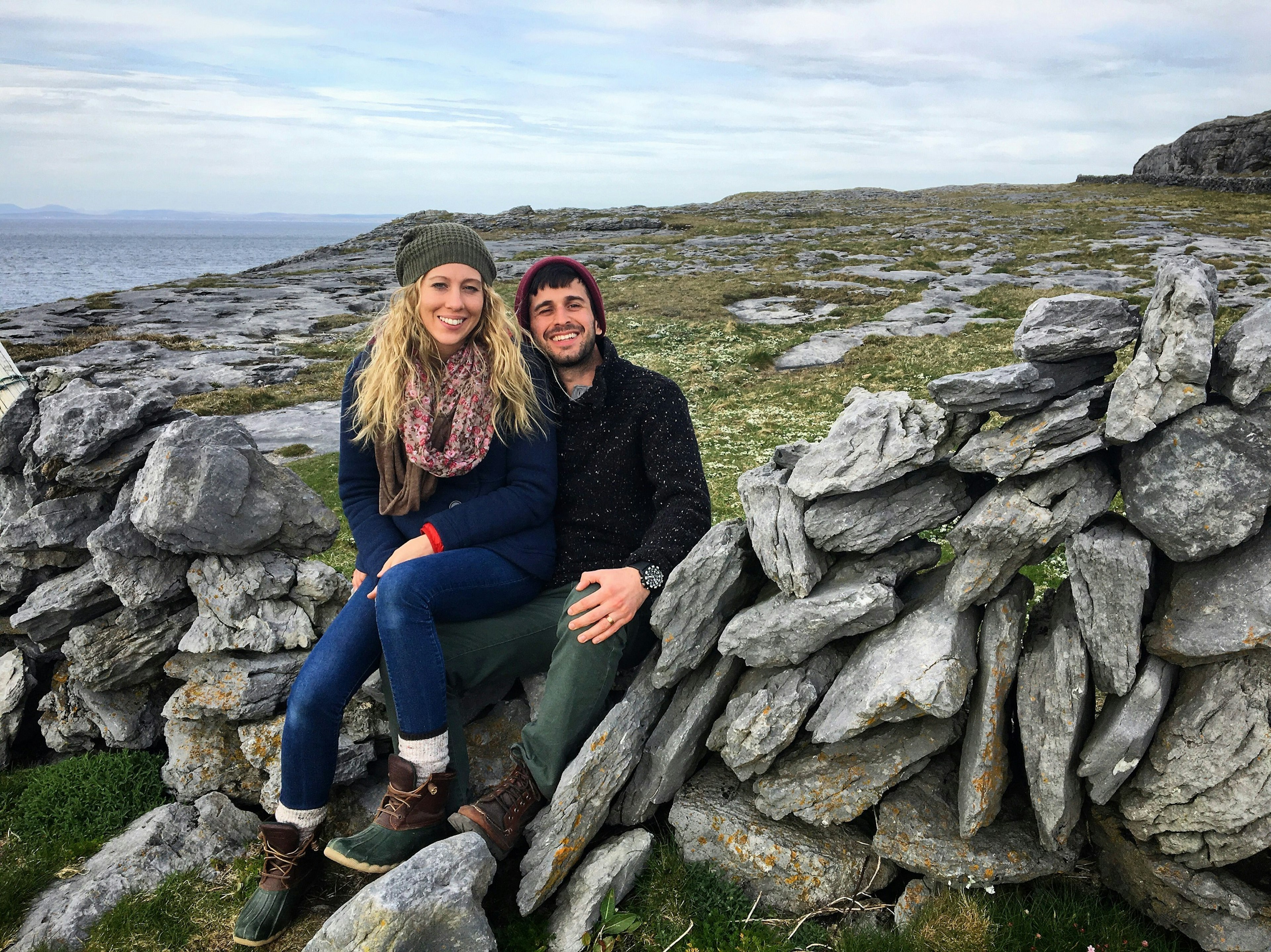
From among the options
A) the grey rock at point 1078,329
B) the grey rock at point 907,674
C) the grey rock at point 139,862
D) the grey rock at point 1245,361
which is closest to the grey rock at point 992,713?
the grey rock at point 907,674

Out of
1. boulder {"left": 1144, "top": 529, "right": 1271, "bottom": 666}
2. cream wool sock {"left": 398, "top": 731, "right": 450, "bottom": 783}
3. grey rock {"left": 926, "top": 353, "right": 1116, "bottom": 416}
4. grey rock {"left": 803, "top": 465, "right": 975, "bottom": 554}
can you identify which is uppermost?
grey rock {"left": 926, "top": 353, "right": 1116, "bottom": 416}

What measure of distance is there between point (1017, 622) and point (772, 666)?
1.81 m

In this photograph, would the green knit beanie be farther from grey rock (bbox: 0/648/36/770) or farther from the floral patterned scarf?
grey rock (bbox: 0/648/36/770)

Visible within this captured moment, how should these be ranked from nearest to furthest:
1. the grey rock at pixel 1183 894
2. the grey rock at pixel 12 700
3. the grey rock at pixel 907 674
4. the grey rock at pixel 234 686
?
the grey rock at pixel 1183 894 → the grey rock at pixel 907 674 → the grey rock at pixel 234 686 → the grey rock at pixel 12 700

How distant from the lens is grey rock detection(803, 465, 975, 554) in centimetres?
583

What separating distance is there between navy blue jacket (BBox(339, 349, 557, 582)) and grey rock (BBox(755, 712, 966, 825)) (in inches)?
108

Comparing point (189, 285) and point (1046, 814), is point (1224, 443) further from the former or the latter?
point (189, 285)

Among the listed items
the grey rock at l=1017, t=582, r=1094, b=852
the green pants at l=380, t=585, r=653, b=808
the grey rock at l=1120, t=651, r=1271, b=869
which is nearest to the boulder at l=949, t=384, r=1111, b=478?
the grey rock at l=1017, t=582, r=1094, b=852

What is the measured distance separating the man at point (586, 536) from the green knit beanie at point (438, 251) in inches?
20.4

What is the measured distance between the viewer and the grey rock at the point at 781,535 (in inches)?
233

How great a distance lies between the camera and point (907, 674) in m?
5.36

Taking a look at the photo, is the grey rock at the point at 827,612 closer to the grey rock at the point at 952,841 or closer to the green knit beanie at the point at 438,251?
the grey rock at the point at 952,841

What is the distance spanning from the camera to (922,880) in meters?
5.69

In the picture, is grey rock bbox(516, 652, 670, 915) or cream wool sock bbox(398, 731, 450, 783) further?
cream wool sock bbox(398, 731, 450, 783)
